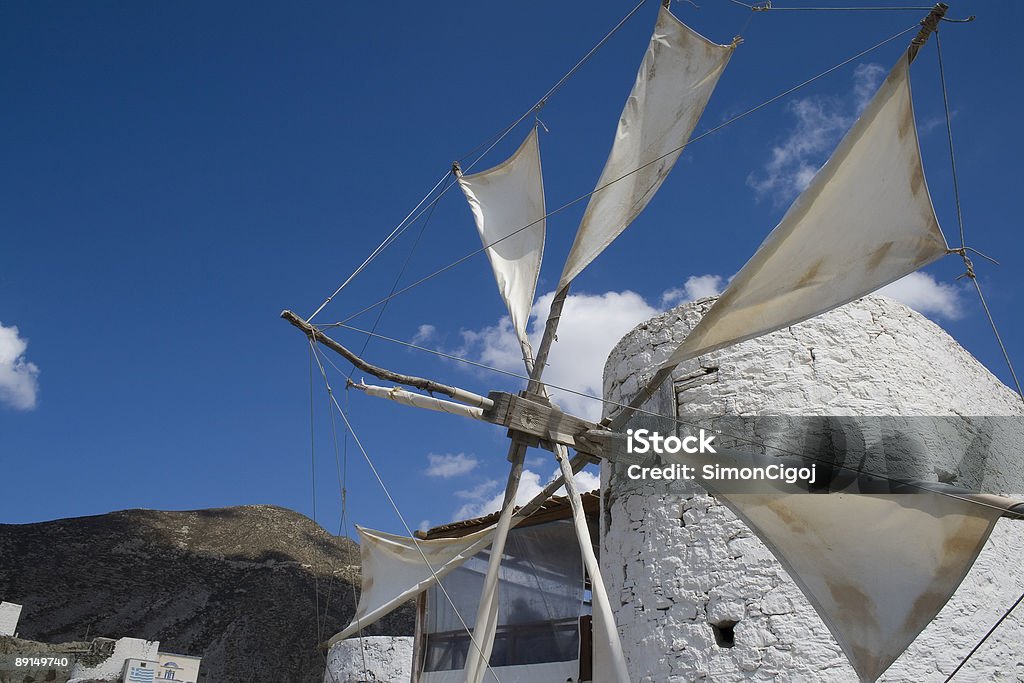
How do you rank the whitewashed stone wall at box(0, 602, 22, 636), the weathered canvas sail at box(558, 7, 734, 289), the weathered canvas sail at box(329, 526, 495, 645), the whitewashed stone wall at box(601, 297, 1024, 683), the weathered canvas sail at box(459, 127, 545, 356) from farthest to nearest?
the whitewashed stone wall at box(0, 602, 22, 636) < the weathered canvas sail at box(459, 127, 545, 356) < the weathered canvas sail at box(329, 526, 495, 645) < the weathered canvas sail at box(558, 7, 734, 289) < the whitewashed stone wall at box(601, 297, 1024, 683)

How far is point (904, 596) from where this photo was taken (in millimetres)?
4852

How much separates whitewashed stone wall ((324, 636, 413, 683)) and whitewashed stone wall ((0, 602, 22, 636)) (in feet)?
41.8

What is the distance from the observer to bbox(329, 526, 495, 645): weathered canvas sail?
7480 millimetres

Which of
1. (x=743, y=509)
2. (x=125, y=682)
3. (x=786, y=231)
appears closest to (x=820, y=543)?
(x=743, y=509)

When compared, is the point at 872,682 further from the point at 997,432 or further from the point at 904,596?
the point at 997,432

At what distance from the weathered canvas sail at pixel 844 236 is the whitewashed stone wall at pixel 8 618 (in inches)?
900

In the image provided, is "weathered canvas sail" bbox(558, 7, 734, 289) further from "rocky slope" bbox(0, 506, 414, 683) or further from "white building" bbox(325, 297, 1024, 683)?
"rocky slope" bbox(0, 506, 414, 683)

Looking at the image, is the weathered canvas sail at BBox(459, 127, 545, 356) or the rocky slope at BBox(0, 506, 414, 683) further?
the rocky slope at BBox(0, 506, 414, 683)

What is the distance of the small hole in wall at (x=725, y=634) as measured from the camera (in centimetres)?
564

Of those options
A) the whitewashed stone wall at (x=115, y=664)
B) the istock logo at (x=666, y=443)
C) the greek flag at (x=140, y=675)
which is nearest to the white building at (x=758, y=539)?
the istock logo at (x=666, y=443)

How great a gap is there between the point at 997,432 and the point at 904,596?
8.50ft

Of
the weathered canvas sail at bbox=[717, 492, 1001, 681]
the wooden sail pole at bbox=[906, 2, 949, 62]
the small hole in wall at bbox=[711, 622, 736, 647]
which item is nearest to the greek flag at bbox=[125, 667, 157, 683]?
the small hole in wall at bbox=[711, 622, 736, 647]

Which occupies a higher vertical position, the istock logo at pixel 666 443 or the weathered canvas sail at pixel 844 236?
the weathered canvas sail at pixel 844 236

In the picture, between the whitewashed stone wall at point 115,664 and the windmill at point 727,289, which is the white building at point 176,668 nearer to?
the whitewashed stone wall at point 115,664
